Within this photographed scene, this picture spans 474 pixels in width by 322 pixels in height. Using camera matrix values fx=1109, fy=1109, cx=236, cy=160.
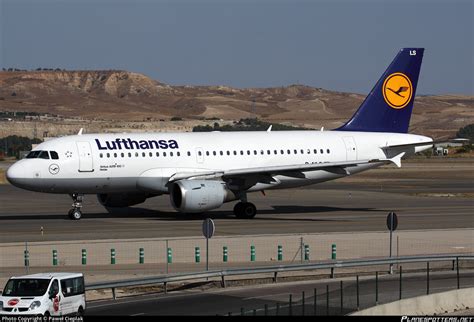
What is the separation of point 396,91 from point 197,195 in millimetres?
16860

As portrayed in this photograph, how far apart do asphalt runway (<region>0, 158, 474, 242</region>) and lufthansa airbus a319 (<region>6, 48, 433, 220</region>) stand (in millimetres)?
1657

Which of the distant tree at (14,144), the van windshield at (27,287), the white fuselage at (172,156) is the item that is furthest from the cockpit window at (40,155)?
the distant tree at (14,144)

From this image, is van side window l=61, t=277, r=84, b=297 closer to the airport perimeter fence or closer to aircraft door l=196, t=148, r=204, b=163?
the airport perimeter fence

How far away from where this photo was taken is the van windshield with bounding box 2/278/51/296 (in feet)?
91.5

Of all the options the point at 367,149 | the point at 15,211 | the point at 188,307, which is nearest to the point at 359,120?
the point at 367,149

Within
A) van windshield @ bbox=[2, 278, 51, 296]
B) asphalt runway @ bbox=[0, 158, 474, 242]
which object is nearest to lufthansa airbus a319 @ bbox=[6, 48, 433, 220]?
asphalt runway @ bbox=[0, 158, 474, 242]

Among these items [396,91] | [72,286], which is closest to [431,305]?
[72,286]

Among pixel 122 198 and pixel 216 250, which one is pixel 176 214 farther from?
pixel 216 250

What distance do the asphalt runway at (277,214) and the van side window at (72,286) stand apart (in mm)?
19835

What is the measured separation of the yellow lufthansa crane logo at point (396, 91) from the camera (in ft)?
217

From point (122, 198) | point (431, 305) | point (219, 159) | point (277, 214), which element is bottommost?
point (431, 305)

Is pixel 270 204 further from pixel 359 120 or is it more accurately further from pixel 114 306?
pixel 114 306

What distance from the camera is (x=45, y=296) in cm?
2753

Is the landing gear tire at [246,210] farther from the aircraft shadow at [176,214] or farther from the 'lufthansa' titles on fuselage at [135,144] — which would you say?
the 'lufthansa' titles on fuselage at [135,144]
